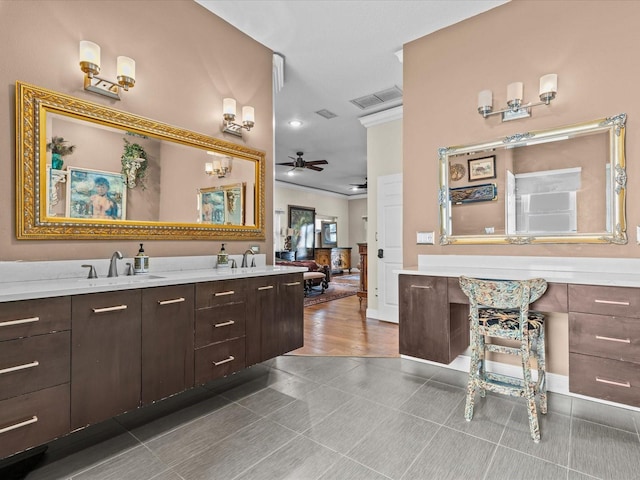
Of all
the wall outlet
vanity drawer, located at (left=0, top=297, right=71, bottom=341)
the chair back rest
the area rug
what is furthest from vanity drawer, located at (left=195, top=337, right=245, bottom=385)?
the area rug

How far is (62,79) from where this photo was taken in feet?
6.88

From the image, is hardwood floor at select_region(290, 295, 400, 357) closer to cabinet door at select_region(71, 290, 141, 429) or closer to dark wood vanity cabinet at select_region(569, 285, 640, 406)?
dark wood vanity cabinet at select_region(569, 285, 640, 406)

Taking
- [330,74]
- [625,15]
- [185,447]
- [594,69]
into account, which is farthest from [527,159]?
[185,447]

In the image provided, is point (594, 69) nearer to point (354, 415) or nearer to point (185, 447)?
point (354, 415)

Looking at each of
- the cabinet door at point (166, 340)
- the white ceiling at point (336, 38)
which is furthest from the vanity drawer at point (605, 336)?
the white ceiling at point (336, 38)

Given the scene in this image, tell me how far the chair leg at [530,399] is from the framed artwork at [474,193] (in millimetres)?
1421

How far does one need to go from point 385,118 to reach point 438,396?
3813 mm

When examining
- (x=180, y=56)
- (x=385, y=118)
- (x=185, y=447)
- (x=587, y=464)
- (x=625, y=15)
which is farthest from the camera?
(x=385, y=118)

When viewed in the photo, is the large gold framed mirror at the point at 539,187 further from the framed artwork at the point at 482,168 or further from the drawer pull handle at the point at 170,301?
the drawer pull handle at the point at 170,301

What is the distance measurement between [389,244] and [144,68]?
3575mm

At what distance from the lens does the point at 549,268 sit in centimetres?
265

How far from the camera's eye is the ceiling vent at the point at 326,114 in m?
4.96

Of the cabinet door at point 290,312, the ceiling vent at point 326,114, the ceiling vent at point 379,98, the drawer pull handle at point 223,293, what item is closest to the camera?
the drawer pull handle at point 223,293

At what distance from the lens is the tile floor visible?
1694 millimetres
